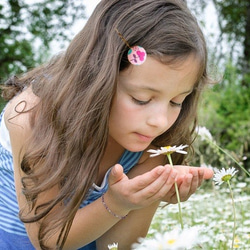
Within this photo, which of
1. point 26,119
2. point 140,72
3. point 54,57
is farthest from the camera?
point 54,57

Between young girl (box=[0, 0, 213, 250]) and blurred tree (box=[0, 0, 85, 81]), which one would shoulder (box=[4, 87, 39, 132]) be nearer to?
young girl (box=[0, 0, 213, 250])

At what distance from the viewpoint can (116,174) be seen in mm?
1242

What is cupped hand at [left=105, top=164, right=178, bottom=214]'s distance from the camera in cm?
116

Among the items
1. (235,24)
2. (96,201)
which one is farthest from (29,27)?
(96,201)

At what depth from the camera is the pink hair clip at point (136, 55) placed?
1.29 meters

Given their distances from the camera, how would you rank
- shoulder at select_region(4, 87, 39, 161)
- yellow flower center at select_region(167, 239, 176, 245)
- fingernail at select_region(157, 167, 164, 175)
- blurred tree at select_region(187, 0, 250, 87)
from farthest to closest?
blurred tree at select_region(187, 0, 250, 87), shoulder at select_region(4, 87, 39, 161), fingernail at select_region(157, 167, 164, 175), yellow flower center at select_region(167, 239, 176, 245)

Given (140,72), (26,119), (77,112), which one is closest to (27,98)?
(26,119)

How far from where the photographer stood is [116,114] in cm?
132

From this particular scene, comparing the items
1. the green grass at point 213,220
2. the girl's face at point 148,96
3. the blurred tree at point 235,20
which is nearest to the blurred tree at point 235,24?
the blurred tree at point 235,20

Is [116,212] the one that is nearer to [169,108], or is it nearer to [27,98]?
[169,108]

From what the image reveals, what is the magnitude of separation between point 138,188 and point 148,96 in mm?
211

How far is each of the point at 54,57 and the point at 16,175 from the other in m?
0.41

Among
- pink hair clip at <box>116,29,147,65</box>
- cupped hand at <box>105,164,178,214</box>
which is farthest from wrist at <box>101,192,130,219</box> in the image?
pink hair clip at <box>116,29,147,65</box>

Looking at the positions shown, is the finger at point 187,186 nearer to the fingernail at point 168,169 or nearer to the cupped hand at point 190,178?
the cupped hand at point 190,178
